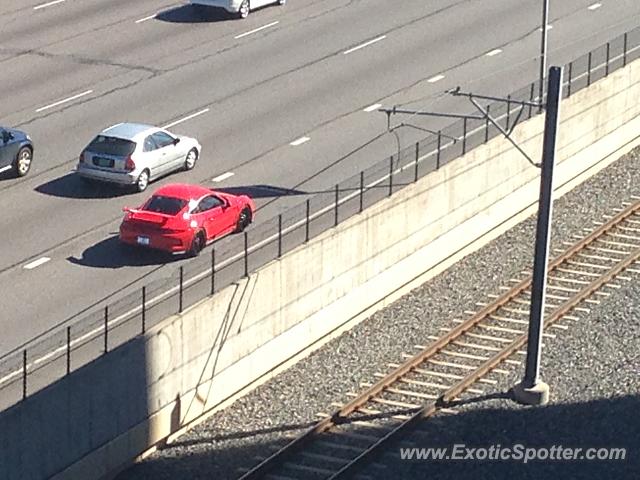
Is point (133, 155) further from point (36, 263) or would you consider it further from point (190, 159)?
point (36, 263)

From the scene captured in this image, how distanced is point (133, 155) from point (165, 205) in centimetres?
371

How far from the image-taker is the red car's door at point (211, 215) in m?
36.3

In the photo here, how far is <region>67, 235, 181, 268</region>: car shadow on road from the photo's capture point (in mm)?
35000

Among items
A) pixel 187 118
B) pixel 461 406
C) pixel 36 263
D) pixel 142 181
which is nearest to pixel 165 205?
pixel 36 263

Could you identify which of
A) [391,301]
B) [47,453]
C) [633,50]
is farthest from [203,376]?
[633,50]

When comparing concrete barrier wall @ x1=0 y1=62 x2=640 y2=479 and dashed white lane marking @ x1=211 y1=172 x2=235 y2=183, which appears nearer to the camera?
concrete barrier wall @ x1=0 y1=62 x2=640 y2=479

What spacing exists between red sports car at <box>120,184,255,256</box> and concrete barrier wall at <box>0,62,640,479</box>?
3.84 metres

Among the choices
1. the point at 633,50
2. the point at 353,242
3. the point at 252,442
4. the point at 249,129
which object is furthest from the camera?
the point at 633,50

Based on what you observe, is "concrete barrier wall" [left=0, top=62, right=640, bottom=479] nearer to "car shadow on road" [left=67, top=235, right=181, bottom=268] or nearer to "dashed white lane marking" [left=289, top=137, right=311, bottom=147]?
"car shadow on road" [left=67, top=235, right=181, bottom=268]

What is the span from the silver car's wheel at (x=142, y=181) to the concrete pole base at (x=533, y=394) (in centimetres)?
1324

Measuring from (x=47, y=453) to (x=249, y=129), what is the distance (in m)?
19.8

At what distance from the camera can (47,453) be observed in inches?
1006

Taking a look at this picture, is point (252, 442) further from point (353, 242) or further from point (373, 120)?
point (373, 120)

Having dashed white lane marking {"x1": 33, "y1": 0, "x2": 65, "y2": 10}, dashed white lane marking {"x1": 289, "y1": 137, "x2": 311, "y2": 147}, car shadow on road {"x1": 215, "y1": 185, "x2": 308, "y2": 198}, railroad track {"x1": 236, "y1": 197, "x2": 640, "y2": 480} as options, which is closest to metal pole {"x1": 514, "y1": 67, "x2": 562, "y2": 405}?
railroad track {"x1": 236, "y1": 197, "x2": 640, "y2": 480}
